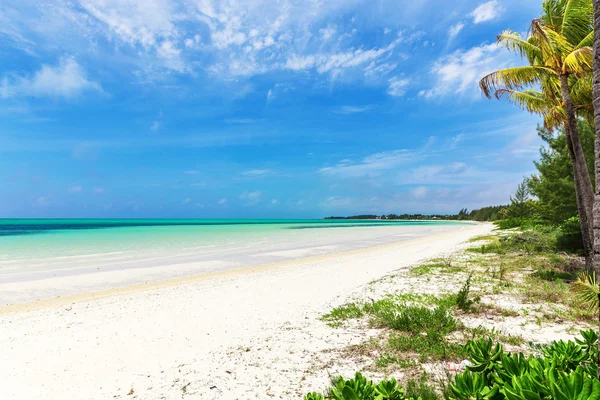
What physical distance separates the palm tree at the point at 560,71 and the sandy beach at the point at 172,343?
755 centimetres

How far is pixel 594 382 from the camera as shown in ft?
6.04

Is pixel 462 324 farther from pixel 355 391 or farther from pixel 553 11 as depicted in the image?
pixel 553 11

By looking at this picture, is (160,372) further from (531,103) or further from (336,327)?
(531,103)

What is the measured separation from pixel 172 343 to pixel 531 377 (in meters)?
5.75

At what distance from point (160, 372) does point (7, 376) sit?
2384 mm

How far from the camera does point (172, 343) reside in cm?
609

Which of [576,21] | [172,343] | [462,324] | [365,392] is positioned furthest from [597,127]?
[576,21]

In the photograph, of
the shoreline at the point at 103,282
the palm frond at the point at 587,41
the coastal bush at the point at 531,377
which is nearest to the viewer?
the coastal bush at the point at 531,377

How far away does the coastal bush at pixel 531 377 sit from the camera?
188 cm

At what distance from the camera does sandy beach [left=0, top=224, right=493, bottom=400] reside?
4410mm

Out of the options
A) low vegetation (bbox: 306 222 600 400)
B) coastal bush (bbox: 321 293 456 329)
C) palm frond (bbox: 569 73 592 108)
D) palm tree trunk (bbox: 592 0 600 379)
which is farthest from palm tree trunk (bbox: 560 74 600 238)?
palm tree trunk (bbox: 592 0 600 379)

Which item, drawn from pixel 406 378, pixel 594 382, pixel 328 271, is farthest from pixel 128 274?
pixel 594 382

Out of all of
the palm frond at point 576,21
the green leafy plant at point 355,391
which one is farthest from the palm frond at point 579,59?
the green leafy plant at point 355,391

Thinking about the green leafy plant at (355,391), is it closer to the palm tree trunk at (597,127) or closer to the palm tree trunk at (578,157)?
the palm tree trunk at (597,127)
